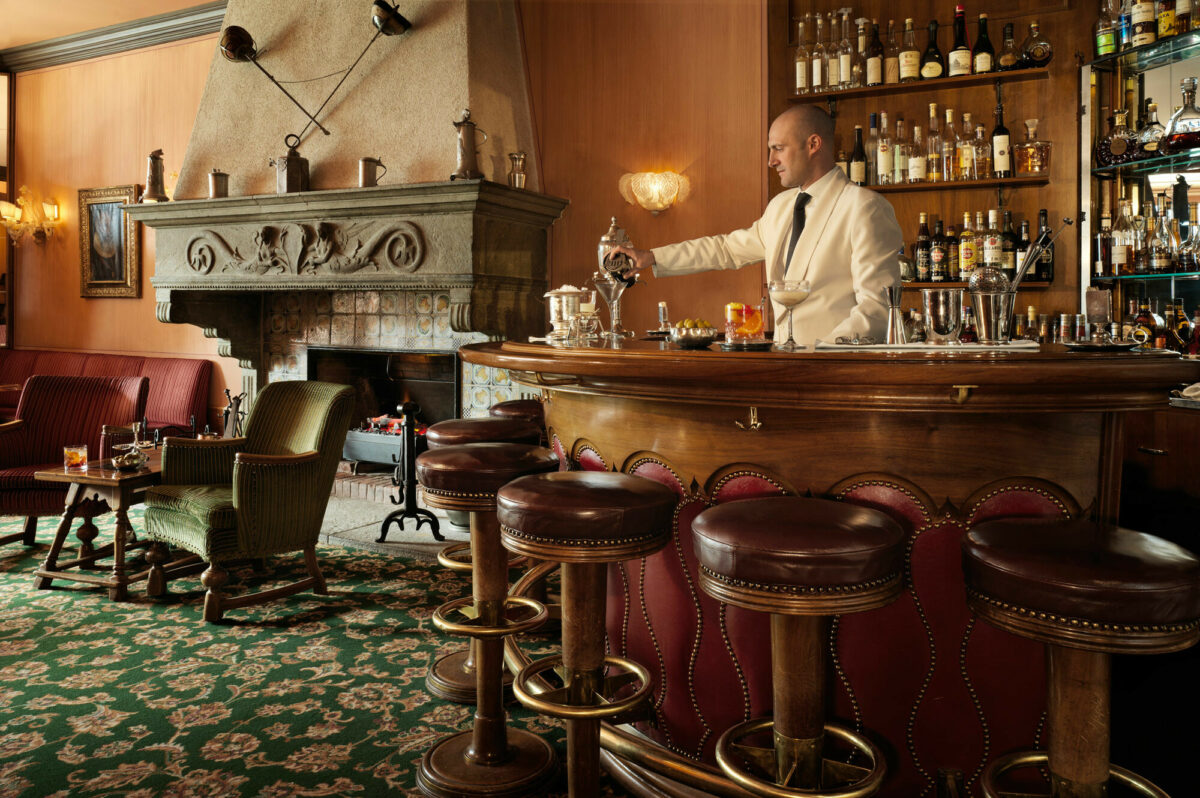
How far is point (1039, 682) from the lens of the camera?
173 centimetres

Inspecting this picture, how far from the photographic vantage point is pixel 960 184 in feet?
12.8

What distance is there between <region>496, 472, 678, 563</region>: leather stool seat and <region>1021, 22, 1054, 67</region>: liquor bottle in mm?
3221

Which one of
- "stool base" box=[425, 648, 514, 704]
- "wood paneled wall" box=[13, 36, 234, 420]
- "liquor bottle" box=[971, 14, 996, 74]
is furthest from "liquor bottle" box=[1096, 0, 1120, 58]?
"wood paneled wall" box=[13, 36, 234, 420]

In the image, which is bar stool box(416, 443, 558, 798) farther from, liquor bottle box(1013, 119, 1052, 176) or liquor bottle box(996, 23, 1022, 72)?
liquor bottle box(996, 23, 1022, 72)

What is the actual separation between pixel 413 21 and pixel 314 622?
3517 millimetres

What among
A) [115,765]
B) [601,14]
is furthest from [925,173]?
[115,765]

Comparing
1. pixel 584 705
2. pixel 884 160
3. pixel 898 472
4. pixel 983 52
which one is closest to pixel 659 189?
pixel 884 160

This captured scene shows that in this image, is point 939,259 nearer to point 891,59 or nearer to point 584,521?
point 891,59

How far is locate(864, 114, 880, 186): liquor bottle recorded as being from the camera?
408cm

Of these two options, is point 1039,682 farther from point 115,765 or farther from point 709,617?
point 115,765

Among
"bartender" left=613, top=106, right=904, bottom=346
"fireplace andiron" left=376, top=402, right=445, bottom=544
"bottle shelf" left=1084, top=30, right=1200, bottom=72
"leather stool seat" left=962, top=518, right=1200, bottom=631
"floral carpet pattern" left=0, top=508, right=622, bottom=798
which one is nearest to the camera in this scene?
"leather stool seat" left=962, top=518, right=1200, bottom=631

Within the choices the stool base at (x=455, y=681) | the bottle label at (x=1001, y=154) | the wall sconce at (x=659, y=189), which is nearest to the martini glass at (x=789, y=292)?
the stool base at (x=455, y=681)

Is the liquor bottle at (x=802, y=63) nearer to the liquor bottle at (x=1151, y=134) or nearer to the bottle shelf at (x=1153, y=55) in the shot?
the bottle shelf at (x=1153, y=55)

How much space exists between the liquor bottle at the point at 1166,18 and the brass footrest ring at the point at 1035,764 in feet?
10.3
